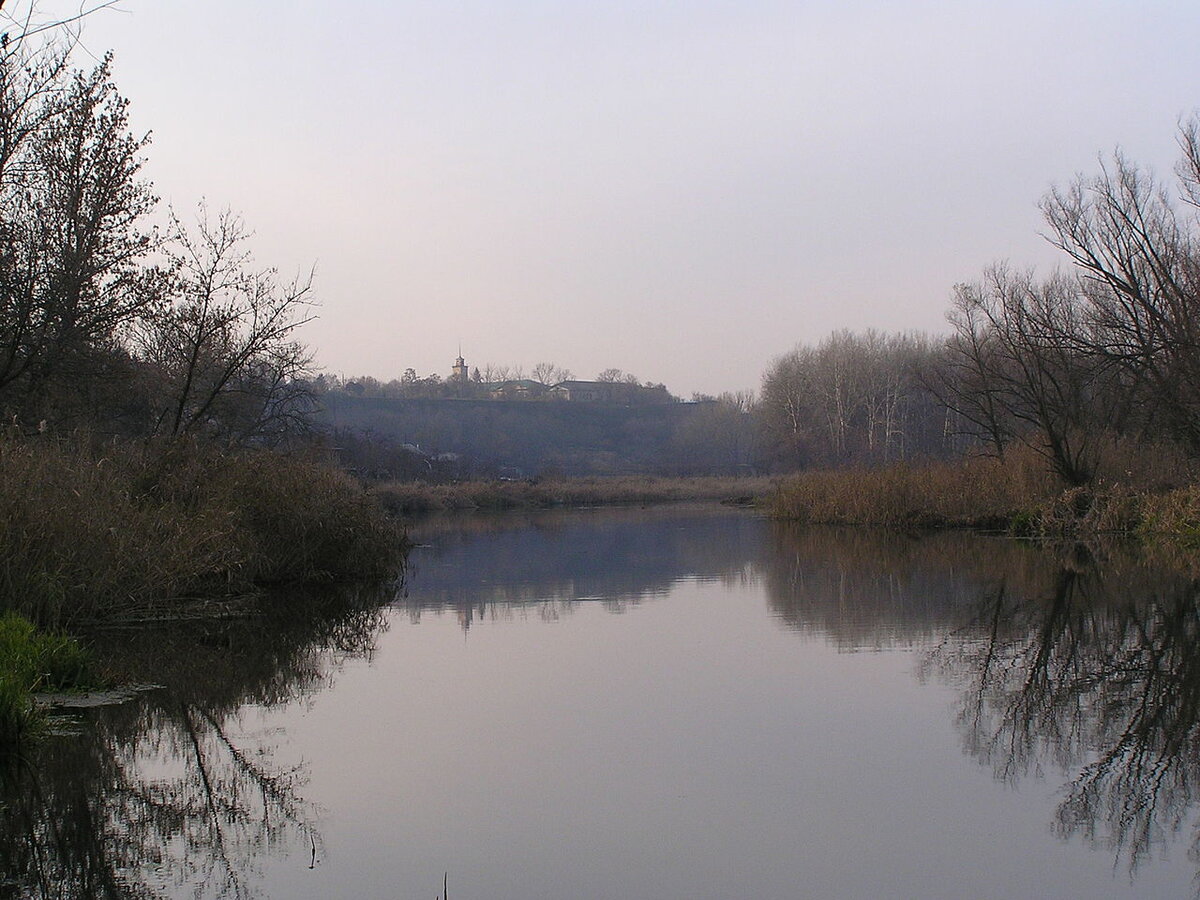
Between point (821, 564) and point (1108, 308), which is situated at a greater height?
point (1108, 308)

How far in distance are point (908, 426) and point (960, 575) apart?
185 feet

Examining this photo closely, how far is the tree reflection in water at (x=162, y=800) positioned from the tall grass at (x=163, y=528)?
154cm

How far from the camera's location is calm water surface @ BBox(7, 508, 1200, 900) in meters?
5.15

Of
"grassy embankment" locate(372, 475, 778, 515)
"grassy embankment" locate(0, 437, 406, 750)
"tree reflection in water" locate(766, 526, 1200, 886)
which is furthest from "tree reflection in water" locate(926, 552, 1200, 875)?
"grassy embankment" locate(372, 475, 778, 515)

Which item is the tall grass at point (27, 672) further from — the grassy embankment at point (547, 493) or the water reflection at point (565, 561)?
the grassy embankment at point (547, 493)

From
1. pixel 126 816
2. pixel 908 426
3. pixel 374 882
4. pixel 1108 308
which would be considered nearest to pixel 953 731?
pixel 374 882

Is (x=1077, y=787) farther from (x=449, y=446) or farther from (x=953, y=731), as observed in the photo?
(x=449, y=446)

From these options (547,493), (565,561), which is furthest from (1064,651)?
(547,493)

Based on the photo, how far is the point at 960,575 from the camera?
58.3 feet

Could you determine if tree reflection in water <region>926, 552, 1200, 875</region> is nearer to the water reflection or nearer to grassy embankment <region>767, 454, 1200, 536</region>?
the water reflection

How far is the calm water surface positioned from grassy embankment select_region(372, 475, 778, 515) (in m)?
36.6

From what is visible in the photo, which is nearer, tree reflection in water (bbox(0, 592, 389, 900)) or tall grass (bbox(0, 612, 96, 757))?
tree reflection in water (bbox(0, 592, 389, 900))

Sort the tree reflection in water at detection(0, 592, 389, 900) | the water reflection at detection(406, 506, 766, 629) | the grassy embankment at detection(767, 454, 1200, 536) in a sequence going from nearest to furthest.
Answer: the tree reflection in water at detection(0, 592, 389, 900) < the water reflection at detection(406, 506, 766, 629) < the grassy embankment at detection(767, 454, 1200, 536)

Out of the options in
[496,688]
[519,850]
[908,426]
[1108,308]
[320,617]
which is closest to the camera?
[519,850]
